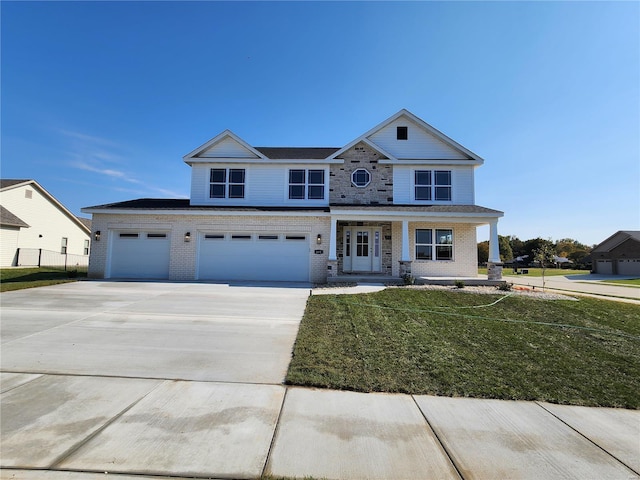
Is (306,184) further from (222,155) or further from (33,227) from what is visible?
(33,227)

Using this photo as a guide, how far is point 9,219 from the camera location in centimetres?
2166

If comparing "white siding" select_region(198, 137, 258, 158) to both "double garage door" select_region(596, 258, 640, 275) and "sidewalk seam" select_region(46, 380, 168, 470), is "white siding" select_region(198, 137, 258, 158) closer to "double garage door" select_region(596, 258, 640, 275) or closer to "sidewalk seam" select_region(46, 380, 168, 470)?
"sidewalk seam" select_region(46, 380, 168, 470)

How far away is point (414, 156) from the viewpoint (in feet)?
53.0

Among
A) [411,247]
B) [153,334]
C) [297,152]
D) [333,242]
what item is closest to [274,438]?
[153,334]

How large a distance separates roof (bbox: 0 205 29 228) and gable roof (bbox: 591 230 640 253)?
169 feet

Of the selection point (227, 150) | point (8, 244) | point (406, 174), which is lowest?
point (8, 244)

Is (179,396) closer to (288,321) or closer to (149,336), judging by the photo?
(149,336)

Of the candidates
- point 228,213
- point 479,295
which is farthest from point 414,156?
point 228,213

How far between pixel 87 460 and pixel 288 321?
15.2ft

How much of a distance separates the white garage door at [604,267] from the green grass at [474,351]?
99.4 feet

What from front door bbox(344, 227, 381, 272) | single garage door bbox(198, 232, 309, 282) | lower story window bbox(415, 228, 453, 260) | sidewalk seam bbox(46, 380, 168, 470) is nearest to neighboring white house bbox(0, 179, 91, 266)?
single garage door bbox(198, 232, 309, 282)

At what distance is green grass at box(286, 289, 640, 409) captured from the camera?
4082 millimetres

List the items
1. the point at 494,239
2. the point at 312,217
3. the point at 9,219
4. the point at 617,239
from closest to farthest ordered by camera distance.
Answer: the point at 494,239 → the point at 312,217 → the point at 9,219 → the point at 617,239

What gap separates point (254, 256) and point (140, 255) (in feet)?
17.6
